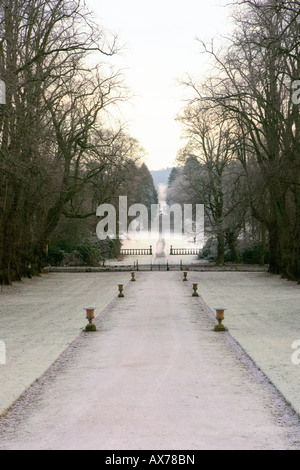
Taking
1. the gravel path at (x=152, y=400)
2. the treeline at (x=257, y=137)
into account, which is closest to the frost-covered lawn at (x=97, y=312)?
the gravel path at (x=152, y=400)

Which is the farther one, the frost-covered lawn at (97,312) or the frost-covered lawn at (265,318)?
the frost-covered lawn at (97,312)

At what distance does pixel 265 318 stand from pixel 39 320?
726 centimetres

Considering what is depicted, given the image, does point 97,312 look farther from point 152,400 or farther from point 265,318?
point 152,400

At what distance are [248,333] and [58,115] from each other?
2441 cm

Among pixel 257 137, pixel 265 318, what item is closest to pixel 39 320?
pixel 265 318

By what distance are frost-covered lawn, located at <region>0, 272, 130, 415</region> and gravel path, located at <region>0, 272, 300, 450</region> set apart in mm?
369

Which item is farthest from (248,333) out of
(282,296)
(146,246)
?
(146,246)

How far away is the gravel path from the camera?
7.01 m

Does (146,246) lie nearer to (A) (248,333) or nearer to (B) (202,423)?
(A) (248,333)

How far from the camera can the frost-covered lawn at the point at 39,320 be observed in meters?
10.7

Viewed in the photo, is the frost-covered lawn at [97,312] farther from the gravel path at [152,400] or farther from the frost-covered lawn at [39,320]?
the gravel path at [152,400]

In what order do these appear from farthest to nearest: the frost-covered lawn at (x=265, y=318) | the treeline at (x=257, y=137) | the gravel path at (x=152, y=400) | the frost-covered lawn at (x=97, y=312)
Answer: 1. the treeline at (x=257, y=137)
2. the frost-covered lawn at (x=97, y=312)
3. the frost-covered lawn at (x=265, y=318)
4. the gravel path at (x=152, y=400)

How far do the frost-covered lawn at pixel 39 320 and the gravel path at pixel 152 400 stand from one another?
1.21ft

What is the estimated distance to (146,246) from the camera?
232ft
